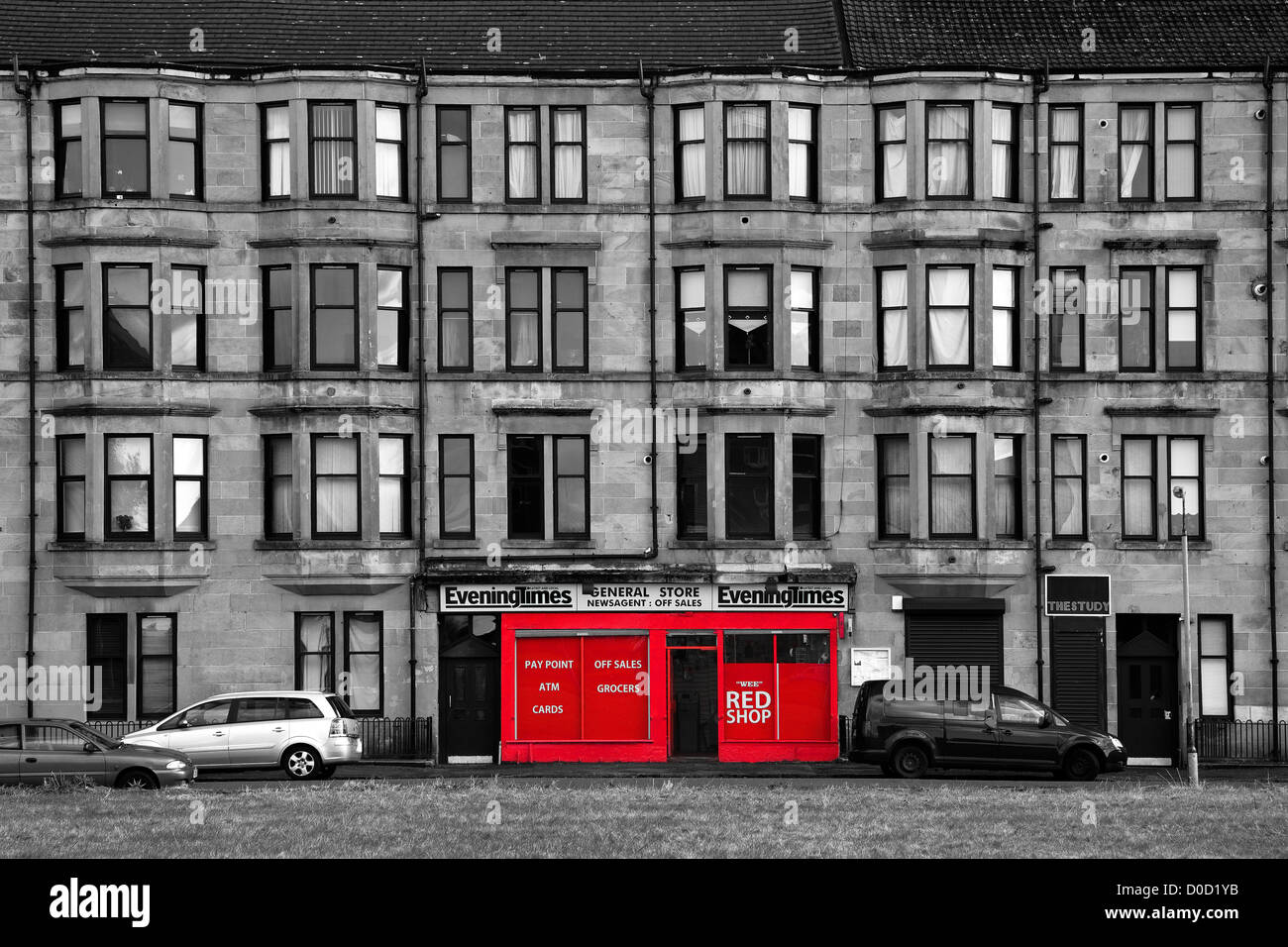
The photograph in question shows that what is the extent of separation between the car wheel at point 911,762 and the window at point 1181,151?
47.3 ft

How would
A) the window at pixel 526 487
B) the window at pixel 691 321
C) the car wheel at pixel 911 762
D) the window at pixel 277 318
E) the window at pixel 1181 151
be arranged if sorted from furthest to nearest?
the window at pixel 1181 151 < the window at pixel 691 321 < the window at pixel 526 487 < the window at pixel 277 318 < the car wheel at pixel 911 762

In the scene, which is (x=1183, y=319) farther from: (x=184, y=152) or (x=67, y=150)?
(x=67, y=150)

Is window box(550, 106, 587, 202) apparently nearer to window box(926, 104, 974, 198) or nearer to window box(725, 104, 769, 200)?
window box(725, 104, 769, 200)

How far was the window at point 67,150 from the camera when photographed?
126 ft

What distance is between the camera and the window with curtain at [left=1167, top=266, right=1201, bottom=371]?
39562mm

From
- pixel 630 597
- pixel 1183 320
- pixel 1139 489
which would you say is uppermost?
pixel 1183 320

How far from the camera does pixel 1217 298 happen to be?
39.3 meters

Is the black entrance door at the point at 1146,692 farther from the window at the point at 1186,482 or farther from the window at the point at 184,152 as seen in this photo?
the window at the point at 184,152

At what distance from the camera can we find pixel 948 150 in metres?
39.3

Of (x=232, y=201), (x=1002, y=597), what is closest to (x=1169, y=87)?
(x=1002, y=597)

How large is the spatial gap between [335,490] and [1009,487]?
1495 cm

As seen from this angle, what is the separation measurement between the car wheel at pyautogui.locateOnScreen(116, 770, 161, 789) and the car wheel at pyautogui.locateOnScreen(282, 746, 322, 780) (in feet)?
12.6

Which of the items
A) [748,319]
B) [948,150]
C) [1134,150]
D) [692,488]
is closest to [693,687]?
[692,488]

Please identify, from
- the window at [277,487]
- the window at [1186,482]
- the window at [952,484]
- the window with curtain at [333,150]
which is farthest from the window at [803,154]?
the window at [277,487]
